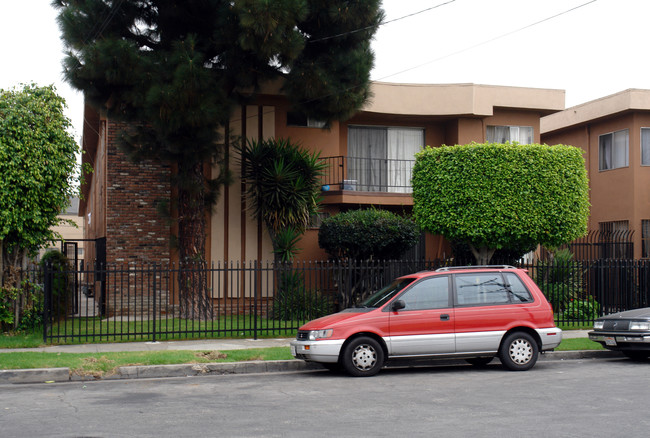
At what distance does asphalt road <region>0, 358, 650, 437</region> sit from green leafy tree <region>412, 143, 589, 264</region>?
5173 mm

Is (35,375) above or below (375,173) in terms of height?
below

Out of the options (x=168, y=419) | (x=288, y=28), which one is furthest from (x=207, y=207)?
(x=168, y=419)

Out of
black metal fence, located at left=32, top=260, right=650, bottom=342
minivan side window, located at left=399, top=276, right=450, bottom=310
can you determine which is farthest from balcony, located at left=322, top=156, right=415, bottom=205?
minivan side window, located at left=399, top=276, right=450, bottom=310

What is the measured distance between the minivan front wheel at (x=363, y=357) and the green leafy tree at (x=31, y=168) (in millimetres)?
7801

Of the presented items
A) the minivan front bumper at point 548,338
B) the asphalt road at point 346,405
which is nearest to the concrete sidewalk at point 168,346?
the asphalt road at point 346,405

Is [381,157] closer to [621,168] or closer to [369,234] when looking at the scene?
[369,234]

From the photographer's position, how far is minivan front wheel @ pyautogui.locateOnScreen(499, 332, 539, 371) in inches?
442

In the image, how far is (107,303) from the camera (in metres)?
18.4

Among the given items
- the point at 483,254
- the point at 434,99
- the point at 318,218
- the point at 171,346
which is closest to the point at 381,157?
the point at 434,99

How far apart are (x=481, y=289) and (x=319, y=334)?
275cm

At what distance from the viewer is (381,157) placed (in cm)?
2281

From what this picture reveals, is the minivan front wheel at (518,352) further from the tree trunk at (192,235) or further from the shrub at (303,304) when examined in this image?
the tree trunk at (192,235)

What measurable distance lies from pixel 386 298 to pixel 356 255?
767 centimetres

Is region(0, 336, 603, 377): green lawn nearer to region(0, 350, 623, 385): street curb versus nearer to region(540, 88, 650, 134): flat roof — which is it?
region(0, 350, 623, 385): street curb
